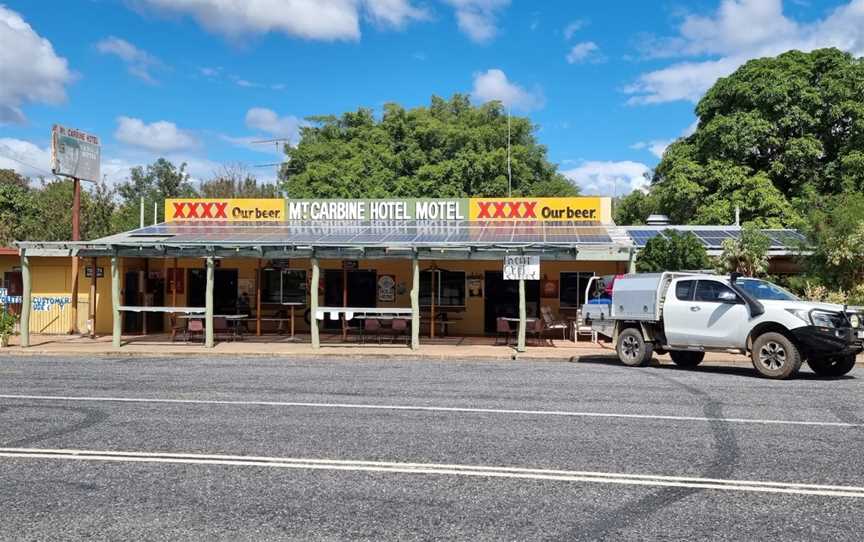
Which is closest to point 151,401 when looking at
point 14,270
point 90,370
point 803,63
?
point 90,370

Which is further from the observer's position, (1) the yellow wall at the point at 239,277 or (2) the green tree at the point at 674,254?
(1) the yellow wall at the point at 239,277

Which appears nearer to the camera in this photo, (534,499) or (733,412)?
(534,499)

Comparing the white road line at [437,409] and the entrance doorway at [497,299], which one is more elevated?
the entrance doorway at [497,299]

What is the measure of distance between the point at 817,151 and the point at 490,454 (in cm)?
2811

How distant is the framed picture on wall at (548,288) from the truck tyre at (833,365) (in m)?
9.29

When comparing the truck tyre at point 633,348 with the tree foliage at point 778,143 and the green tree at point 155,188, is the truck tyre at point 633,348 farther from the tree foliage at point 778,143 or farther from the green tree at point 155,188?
the green tree at point 155,188

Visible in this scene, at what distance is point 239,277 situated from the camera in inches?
917

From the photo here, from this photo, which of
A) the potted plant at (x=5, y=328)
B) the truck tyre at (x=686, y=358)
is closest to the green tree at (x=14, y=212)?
the potted plant at (x=5, y=328)

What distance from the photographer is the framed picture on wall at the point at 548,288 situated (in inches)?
862

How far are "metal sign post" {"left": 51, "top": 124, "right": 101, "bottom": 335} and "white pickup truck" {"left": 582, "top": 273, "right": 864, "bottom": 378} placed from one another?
52.1 feet

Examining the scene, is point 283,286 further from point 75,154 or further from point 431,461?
point 431,461

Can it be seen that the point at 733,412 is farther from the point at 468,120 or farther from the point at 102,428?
the point at 468,120

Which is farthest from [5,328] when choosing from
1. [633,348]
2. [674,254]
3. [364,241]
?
[674,254]

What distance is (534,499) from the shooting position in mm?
5422
